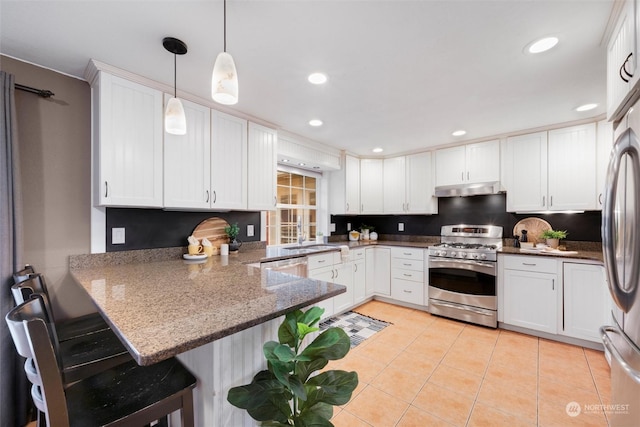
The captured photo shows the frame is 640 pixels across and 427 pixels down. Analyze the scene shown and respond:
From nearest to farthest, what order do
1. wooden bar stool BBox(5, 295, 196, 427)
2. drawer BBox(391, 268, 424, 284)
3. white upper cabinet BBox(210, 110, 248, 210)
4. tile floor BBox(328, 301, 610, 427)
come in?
wooden bar stool BBox(5, 295, 196, 427) → tile floor BBox(328, 301, 610, 427) → white upper cabinet BBox(210, 110, 248, 210) → drawer BBox(391, 268, 424, 284)

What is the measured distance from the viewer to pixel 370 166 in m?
4.47

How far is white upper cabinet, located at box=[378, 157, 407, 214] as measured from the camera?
13.8 ft

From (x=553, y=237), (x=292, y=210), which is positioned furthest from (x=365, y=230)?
(x=553, y=237)

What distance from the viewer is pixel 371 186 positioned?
175 inches

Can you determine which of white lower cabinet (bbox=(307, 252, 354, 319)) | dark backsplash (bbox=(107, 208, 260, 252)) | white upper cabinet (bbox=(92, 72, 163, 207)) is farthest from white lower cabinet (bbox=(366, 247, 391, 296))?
white upper cabinet (bbox=(92, 72, 163, 207))

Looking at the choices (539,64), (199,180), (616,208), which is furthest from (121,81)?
(616,208)

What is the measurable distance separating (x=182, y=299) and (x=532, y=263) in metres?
3.42

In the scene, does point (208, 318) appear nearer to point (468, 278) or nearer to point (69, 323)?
point (69, 323)

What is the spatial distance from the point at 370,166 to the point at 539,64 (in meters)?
2.74

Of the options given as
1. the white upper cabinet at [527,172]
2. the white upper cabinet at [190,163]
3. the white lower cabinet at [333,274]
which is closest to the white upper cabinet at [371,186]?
the white lower cabinet at [333,274]

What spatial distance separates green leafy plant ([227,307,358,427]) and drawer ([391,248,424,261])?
115 inches

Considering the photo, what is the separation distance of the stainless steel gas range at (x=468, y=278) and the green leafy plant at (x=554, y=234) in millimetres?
480

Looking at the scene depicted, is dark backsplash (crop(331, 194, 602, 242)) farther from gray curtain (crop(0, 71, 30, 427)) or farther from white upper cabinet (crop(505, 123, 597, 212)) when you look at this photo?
gray curtain (crop(0, 71, 30, 427))

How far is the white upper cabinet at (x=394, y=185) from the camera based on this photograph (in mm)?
4207
